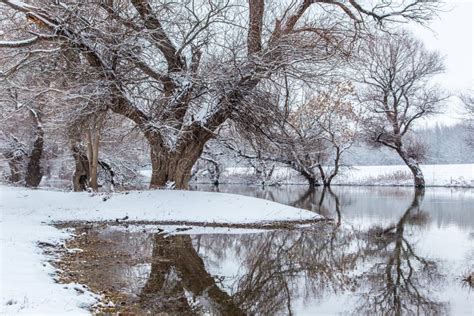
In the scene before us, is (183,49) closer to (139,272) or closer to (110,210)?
(110,210)

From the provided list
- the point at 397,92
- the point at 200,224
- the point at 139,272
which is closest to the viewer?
the point at 139,272

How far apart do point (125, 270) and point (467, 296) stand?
5032 mm

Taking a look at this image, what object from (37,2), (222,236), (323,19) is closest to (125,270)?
(222,236)

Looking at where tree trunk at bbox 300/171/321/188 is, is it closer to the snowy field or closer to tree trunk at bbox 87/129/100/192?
the snowy field

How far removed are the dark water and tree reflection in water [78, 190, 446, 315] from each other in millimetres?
15

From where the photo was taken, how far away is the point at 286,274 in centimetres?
761

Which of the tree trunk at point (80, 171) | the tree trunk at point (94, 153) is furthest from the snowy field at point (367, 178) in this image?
the tree trunk at point (94, 153)

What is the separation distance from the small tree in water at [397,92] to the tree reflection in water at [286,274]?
23.9m

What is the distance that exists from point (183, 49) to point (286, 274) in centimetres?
931

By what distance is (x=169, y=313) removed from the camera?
5289 millimetres

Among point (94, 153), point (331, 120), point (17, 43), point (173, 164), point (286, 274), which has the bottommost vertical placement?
point (286, 274)

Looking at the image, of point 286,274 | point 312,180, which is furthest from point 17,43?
point 312,180

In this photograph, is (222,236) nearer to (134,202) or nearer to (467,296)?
(134,202)

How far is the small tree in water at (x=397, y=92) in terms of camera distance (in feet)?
111
